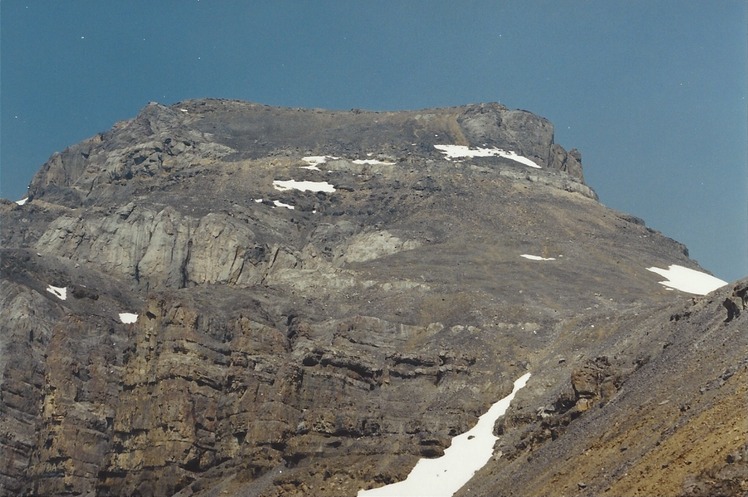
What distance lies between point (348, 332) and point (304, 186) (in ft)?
170

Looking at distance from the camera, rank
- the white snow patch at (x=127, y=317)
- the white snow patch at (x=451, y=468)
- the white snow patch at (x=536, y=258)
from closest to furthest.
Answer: the white snow patch at (x=451, y=468), the white snow patch at (x=127, y=317), the white snow patch at (x=536, y=258)

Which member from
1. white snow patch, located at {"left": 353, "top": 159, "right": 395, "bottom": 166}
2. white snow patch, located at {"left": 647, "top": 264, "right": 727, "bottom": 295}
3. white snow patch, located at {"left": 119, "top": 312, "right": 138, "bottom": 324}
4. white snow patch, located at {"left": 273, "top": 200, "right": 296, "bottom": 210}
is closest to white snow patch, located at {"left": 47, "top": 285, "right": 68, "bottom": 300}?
white snow patch, located at {"left": 119, "top": 312, "right": 138, "bottom": 324}

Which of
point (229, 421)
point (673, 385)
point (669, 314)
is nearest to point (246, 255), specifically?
point (229, 421)

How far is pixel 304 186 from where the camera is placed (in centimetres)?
13250

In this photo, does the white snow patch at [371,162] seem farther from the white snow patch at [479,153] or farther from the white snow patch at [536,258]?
the white snow patch at [536,258]

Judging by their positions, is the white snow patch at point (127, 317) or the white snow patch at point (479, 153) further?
the white snow patch at point (479, 153)

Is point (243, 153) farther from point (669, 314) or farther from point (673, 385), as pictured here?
point (673, 385)

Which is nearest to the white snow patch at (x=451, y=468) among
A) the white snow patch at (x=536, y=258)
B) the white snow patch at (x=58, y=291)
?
the white snow patch at (x=536, y=258)

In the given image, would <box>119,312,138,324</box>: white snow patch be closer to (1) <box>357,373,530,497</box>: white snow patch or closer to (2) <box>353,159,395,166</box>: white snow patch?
(1) <box>357,373,530,497</box>: white snow patch

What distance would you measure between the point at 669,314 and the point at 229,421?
87.5 ft

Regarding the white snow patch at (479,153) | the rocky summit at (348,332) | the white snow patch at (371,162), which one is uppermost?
the white snow patch at (479,153)

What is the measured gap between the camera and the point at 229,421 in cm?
7944

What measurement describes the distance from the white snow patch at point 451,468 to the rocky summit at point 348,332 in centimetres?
42

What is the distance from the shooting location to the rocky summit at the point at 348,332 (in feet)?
191
